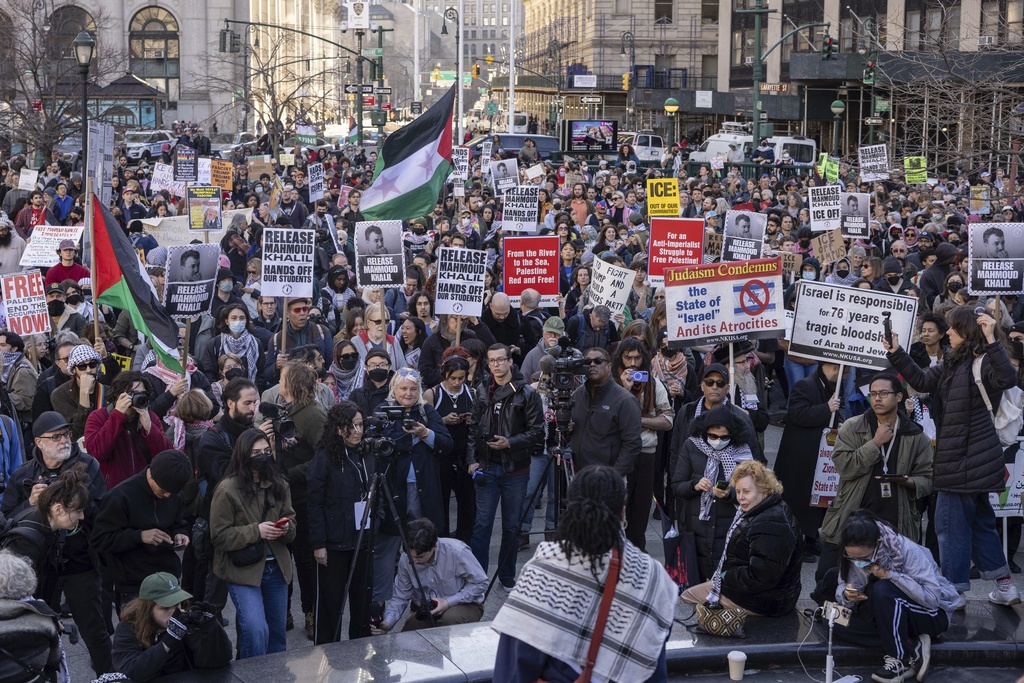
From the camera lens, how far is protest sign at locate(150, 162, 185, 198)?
23.5 metres

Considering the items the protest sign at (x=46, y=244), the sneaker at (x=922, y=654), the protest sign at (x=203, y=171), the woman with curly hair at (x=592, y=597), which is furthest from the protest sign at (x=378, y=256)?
the protest sign at (x=203, y=171)

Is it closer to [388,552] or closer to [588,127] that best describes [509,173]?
[388,552]

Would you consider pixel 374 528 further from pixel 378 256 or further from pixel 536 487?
pixel 378 256

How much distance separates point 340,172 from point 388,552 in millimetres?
26027

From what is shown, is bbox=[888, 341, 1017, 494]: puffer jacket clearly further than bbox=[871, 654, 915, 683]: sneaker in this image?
Yes

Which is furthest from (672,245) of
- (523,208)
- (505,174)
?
(505,174)

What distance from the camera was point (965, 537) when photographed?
7.66 m

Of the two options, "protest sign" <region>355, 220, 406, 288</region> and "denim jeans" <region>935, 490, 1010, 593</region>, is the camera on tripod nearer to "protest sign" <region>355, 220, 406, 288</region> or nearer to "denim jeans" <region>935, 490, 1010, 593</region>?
"denim jeans" <region>935, 490, 1010, 593</region>

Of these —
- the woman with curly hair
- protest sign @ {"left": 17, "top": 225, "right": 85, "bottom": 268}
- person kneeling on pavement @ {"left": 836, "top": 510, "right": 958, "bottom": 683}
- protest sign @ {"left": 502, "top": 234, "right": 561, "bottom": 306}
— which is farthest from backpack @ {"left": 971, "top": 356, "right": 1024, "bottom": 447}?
protest sign @ {"left": 17, "top": 225, "right": 85, "bottom": 268}

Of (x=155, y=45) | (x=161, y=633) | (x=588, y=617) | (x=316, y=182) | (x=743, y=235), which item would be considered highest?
(x=155, y=45)

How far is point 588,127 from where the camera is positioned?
41.2 m

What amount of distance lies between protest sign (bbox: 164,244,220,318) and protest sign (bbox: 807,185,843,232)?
30.3ft

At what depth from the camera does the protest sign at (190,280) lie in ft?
33.9

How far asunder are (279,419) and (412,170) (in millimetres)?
6918
